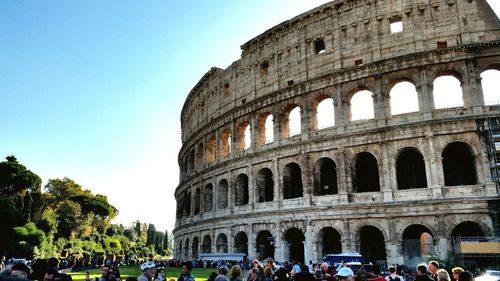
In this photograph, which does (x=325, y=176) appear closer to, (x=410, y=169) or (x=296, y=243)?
(x=296, y=243)

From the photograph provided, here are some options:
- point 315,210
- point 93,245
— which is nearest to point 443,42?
point 315,210

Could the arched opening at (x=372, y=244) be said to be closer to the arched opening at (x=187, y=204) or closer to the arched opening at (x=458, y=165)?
the arched opening at (x=458, y=165)

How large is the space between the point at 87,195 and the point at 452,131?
189 ft

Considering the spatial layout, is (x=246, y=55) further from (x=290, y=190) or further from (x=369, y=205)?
(x=369, y=205)

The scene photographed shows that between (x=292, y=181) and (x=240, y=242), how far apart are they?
5.42 m

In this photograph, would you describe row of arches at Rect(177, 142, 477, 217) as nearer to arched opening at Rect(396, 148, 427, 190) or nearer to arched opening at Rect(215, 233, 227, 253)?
arched opening at Rect(396, 148, 427, 190)

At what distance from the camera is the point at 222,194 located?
28.8m

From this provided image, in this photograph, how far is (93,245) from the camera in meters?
53.1

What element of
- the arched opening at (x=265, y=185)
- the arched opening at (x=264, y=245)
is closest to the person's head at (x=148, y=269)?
the arched opening at (x=264, y=245)

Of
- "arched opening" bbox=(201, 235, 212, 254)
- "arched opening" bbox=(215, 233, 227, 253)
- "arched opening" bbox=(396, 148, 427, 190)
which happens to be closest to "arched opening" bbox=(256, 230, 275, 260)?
"arched opening" bbox=(215, 233, 227, 253)

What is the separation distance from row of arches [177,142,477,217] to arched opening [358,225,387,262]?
2.28 metres

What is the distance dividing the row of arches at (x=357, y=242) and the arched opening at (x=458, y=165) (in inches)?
Result: 86.1

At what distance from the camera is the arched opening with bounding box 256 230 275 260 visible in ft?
81.2

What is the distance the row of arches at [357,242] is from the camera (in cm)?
1927
